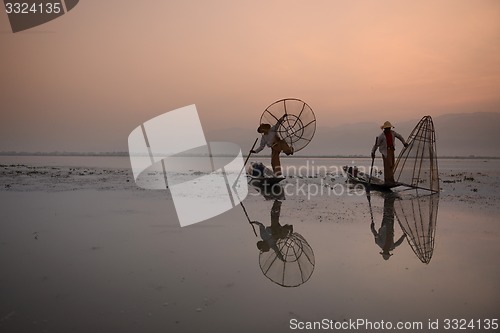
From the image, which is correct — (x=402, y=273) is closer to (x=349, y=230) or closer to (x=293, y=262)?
(x=293, y=262)

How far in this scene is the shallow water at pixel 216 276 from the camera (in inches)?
147

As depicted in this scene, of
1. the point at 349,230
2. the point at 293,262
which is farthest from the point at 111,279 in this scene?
the point at 349,230

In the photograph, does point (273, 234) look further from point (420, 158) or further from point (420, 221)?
point (420, 158)

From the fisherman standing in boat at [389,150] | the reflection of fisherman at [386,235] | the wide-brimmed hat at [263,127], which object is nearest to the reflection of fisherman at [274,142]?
the wide-brimmed hat at [263,127]

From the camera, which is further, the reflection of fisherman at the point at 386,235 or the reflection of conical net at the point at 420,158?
the reflection of conical net at the point at 420,158

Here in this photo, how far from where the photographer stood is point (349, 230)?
25.9 feet

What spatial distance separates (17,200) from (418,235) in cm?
1299

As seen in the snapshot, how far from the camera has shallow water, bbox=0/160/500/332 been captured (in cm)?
374

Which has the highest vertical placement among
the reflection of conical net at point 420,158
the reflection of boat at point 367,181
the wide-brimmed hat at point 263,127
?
the wide-brimmed hat at point 263,127

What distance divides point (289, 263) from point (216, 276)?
1245 millimetres

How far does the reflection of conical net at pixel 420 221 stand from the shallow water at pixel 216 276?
0.13 metres

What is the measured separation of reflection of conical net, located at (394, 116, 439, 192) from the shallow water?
190 inches

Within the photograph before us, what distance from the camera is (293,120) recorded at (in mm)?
16516

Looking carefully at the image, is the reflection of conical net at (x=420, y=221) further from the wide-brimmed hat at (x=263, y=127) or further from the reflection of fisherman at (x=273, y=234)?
the wide-brimmed hat at (x=263, y=127)
